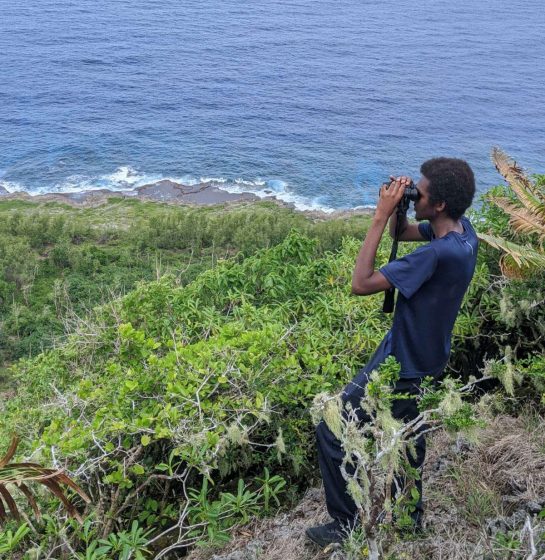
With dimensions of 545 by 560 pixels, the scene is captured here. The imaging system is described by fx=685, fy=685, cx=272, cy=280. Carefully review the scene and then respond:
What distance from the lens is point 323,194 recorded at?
32.8m

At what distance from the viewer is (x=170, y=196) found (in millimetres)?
32906

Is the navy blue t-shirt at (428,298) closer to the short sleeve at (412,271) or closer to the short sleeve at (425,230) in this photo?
the short sleeve at (412,271)

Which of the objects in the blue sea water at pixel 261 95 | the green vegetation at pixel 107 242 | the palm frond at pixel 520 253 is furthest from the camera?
the blue sea water at pixel 261 95

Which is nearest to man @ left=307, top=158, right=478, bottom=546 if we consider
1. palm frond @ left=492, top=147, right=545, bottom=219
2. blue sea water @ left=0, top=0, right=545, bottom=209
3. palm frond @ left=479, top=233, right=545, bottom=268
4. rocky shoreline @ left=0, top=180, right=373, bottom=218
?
palm frond @ left=479, top=233, right=545, bottom=268

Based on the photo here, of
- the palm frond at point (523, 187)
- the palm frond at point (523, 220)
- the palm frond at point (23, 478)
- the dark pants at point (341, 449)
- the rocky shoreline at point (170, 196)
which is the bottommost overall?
the rocky shoreline at point (170, 196)

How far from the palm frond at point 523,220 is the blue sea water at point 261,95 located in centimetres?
2558

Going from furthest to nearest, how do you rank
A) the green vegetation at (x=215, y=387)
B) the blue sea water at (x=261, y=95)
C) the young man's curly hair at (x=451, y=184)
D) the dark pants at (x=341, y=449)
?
the blue sea water at (x=261, y=95) → the green vegetation at (x=215, y=387) → the dark pants at (x=341, y=449) → the young man's curly hair at (x=451, y=184)

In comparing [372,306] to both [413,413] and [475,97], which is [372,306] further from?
[475,97]

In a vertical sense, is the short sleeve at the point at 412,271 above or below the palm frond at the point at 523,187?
above

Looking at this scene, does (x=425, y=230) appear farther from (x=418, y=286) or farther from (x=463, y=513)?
(x=463, y=513)

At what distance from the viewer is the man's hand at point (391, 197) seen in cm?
341

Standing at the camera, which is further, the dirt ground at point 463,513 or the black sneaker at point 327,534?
the black sneaker at point 327,534

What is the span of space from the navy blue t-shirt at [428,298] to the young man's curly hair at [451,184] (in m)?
0.14

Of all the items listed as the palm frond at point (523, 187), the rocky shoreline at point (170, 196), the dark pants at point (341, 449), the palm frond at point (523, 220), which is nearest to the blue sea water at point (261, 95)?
the rocky shoreline at point (170, 196)
